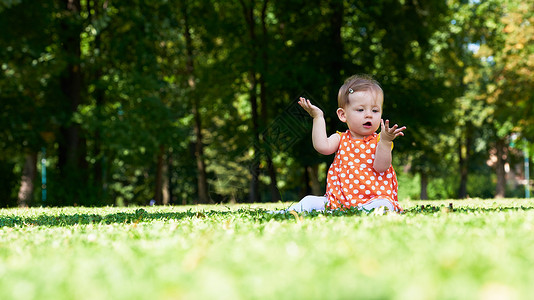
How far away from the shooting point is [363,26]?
75.1 ft

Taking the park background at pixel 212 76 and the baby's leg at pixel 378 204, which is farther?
the park background at pixel 212 76

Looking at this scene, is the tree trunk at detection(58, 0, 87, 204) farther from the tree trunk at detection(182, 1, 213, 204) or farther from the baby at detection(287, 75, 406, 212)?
the baby at detection(287, 75, 406, 212)

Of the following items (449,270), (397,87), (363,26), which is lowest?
(449,270)

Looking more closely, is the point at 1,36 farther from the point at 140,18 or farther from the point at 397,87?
the point at 397,87

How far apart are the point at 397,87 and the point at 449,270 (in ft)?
65.2

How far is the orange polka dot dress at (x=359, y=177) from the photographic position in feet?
22.4

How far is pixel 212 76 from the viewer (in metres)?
24.7

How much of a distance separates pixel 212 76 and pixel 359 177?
1860 centimetres

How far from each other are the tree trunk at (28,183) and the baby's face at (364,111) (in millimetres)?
14826

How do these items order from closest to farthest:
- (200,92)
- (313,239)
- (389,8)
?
(313,239), (389,8), (200,92)

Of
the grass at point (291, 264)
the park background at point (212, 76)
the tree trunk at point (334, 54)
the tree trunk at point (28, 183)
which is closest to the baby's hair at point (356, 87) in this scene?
the grass at point (291, 264)

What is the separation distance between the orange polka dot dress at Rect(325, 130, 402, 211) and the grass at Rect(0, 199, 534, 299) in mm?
2466

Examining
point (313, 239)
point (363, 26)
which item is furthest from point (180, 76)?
point (313, 239)

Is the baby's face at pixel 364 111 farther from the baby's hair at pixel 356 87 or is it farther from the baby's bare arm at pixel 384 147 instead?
the baby's bare arm at pixel 384 147
